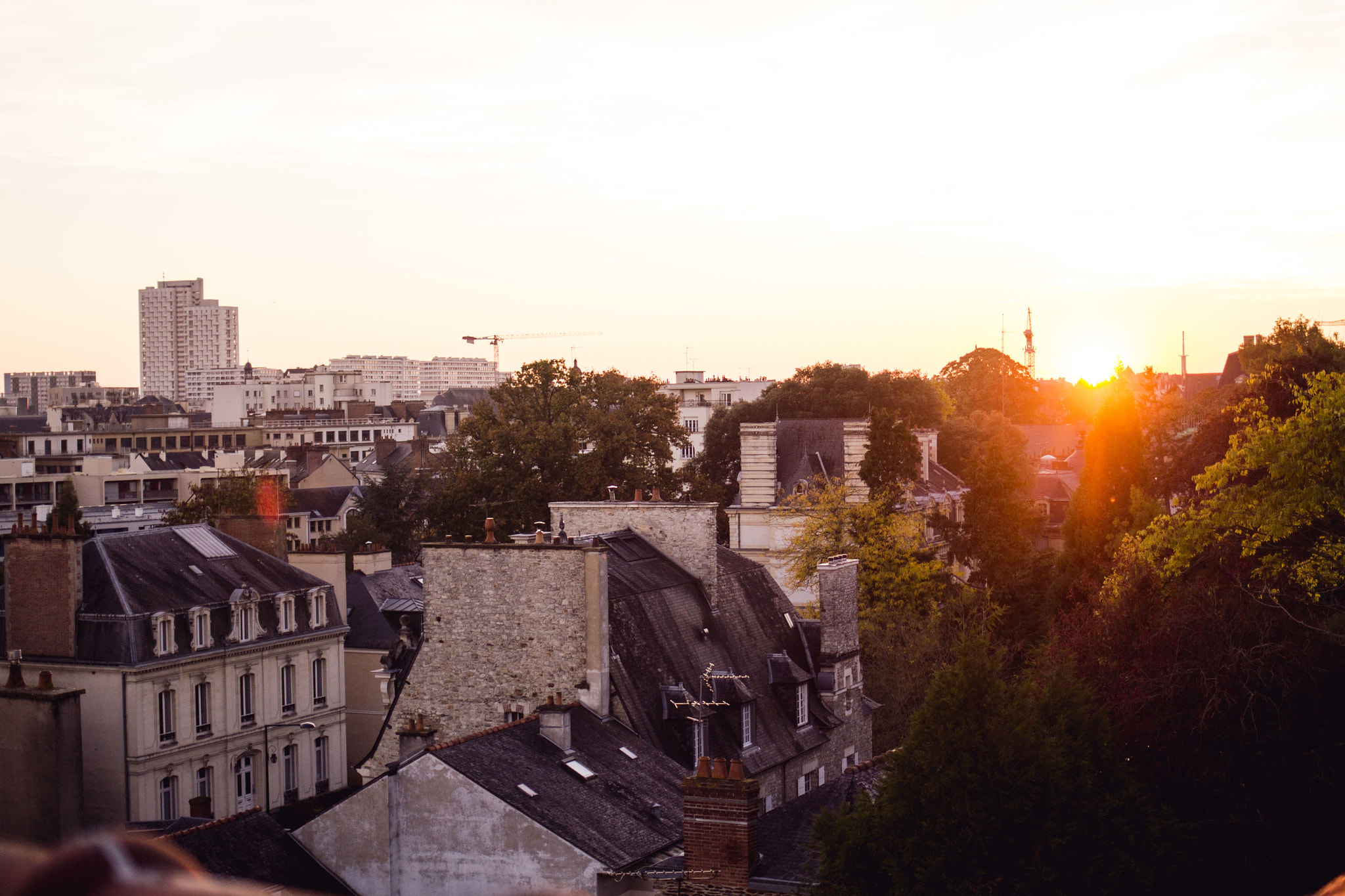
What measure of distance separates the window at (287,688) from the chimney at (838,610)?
572 inches

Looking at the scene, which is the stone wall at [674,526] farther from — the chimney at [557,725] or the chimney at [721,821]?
the chimney at [721,821]

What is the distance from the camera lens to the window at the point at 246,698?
33.8 meters

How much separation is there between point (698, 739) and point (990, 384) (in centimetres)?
11582

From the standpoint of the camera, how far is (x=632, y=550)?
29.3 m

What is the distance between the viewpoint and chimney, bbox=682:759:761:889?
16359mm

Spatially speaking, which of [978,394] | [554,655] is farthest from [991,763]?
[978,394]

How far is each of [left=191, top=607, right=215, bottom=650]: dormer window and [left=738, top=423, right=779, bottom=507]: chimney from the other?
28489 millimetres

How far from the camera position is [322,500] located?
81688 millimetres

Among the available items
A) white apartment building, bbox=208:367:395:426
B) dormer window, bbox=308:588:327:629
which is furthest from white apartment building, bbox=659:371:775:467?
dormer window, bbox=308:588:327:629

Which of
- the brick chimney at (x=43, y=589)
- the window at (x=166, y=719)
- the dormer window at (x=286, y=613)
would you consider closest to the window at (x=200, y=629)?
the window at (x=166, y=719)

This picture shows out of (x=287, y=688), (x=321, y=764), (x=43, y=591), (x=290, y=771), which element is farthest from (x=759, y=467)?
(x=43, y=591)

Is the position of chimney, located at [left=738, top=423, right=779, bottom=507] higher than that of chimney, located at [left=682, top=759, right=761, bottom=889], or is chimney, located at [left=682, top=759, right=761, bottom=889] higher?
chimney, located at [left=738, top=423, right=779, bottom=507]

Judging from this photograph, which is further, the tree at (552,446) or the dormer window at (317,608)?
the tree at (552,446)

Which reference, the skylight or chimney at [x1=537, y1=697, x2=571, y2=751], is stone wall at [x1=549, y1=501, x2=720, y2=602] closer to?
chimney at [x1=537, y1=697, x2=571, y2=751]
